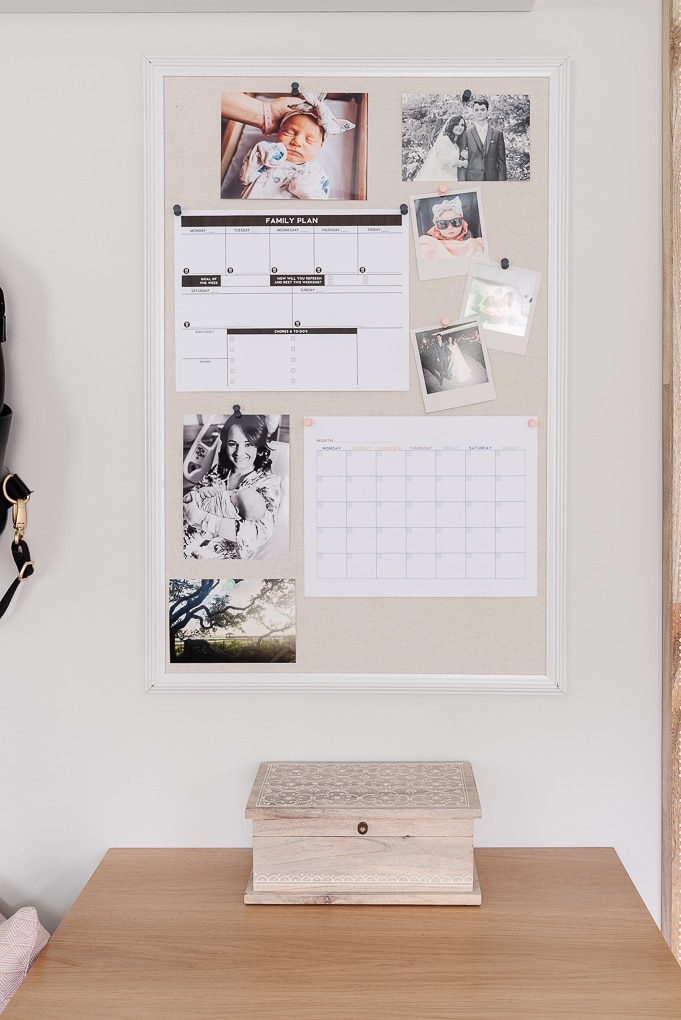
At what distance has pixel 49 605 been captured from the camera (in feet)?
3.71

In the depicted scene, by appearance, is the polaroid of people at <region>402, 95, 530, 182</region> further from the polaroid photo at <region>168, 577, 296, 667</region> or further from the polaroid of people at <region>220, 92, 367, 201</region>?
the polaroid photo at <region>168, 577, 296, 667</region>

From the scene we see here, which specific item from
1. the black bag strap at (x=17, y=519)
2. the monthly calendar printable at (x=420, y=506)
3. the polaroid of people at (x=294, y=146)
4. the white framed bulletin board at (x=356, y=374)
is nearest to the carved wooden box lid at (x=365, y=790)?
the white framed bulletin board at (x=356, y=374)

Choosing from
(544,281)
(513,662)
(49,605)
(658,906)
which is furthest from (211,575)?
(658,906)

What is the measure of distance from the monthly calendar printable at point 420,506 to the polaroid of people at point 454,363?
4cm

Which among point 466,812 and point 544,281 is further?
point 544,281

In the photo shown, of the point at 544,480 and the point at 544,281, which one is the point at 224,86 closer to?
the point at 544,281

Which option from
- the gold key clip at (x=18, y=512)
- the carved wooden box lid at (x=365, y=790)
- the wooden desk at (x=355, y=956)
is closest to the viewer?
the wooden desk at (x=355, y=956)

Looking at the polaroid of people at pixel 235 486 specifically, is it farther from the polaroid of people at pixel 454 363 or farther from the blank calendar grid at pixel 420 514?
the polaroid of people at pixel 454 363

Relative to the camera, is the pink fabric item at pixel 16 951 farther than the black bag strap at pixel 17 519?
No

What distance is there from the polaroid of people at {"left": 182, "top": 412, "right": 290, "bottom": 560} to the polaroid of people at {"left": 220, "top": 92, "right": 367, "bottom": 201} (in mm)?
336

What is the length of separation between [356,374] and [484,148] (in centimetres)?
37

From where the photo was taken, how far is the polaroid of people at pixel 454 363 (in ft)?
3.60

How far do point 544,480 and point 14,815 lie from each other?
942mm

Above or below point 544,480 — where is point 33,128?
above
